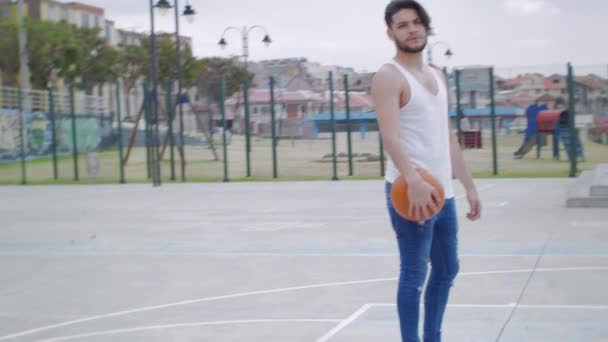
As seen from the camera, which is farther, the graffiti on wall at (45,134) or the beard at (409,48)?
the graffiti on wall at (45,134)

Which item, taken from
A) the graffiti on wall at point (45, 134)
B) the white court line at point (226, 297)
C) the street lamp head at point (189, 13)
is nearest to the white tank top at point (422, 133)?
the white court line at point (226, 297)

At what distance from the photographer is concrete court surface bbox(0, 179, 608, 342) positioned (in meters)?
6.70

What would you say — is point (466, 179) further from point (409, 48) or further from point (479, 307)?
point (479, 307)

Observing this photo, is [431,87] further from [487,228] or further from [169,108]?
[169,108]

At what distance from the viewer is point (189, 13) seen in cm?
2777

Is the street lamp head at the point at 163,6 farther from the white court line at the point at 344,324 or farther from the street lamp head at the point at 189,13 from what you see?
the white court line at the point at 344,324

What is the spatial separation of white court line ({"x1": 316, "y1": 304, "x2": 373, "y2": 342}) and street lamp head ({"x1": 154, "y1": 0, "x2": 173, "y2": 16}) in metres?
18.8

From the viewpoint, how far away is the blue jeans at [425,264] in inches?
191

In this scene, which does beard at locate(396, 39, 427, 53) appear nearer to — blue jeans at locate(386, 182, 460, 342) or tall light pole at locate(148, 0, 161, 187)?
blue jeans at locate(386, 182, 460, 342)

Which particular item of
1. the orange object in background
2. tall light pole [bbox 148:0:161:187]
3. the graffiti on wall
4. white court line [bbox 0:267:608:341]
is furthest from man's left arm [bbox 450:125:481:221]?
the graffiti on wall

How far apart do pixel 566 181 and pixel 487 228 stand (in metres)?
8.95

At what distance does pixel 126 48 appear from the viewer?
87000mm

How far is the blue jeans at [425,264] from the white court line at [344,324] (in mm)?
1236

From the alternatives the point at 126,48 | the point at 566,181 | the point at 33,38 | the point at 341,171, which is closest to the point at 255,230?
the point at 566,181
